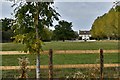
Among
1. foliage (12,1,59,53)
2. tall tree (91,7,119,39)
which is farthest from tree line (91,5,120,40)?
foliage (12,1,59,53)

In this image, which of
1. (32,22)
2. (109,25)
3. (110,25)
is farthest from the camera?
(109,25)

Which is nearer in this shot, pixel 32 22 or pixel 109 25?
pixel 32 22

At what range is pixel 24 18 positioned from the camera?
6570mm

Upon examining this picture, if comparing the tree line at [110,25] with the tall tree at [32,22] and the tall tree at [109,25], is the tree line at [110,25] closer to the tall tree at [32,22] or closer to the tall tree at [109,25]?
the tall tree at [109,25]

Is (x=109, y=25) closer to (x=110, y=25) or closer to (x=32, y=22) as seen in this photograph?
(x=110, y=25)

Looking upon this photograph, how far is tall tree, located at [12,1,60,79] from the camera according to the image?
6527 mm

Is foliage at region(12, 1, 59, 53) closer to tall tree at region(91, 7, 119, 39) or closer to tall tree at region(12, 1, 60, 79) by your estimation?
tall tree at region(12, 1, 60, 79)

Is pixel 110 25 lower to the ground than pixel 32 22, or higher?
higher

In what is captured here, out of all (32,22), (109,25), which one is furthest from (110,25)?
(32,22)

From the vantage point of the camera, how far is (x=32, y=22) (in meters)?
6.64

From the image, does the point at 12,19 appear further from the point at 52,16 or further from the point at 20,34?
the point at 52,16

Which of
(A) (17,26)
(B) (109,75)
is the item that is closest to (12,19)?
(A) (17,26)

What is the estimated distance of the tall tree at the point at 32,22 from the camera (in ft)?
21.4

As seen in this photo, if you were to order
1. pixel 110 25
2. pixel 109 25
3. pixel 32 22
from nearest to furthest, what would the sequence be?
pixel 32 22 → pixel 110 25 → pixel 109 25
